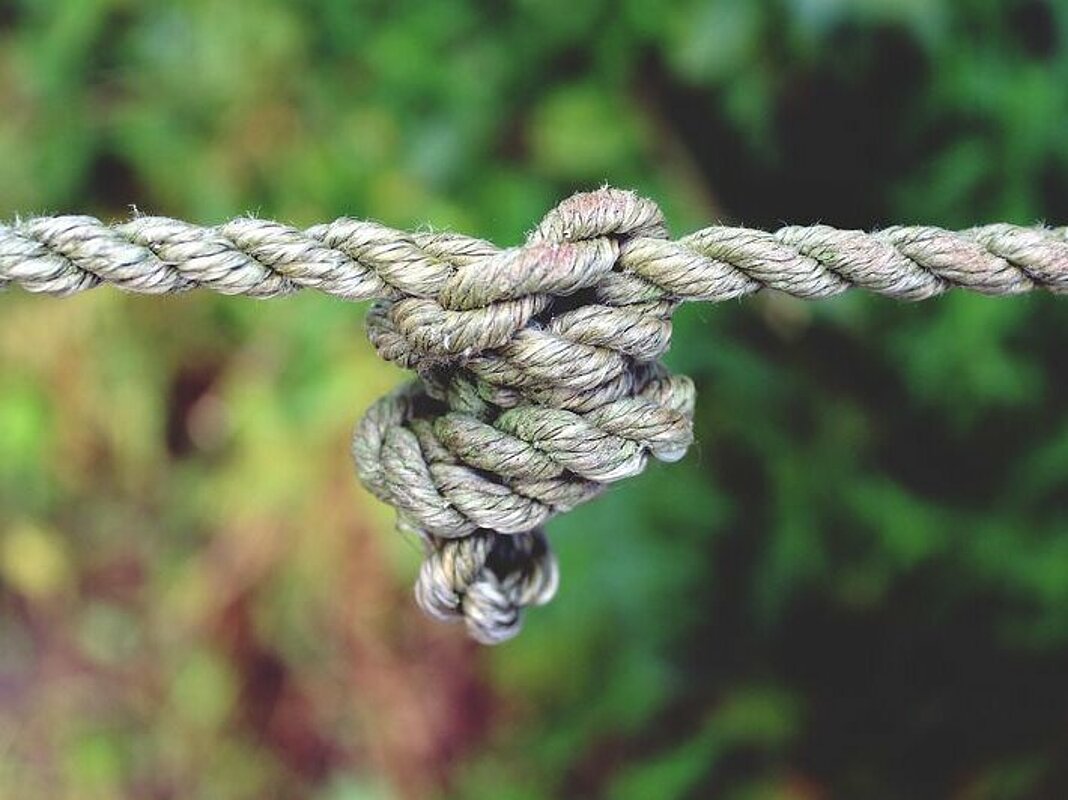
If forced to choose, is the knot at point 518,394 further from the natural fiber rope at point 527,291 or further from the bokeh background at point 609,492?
the bokeh background at point 609,492

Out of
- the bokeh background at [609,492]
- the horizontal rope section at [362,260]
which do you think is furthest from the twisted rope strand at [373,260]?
the bokeh background at [609,492]

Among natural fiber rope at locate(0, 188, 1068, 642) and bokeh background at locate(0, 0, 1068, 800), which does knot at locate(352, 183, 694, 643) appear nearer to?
natural fiber rope at locate(0, 188, 1068, 642)

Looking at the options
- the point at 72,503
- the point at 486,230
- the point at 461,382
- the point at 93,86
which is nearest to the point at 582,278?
the point at 461,382

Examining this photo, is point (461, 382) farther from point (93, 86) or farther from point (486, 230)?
point (93, 86)

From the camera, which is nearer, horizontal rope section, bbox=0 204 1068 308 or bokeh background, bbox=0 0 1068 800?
horizontal rope section, bbox=0 204 1068 308

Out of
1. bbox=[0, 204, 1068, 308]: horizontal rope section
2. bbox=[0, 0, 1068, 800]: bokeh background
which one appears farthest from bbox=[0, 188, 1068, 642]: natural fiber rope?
bbox=[0, 0, 1068, 800]: bokeh background

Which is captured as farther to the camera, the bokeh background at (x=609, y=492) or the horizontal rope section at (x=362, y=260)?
the bokeh background at (x=609, y=492)
